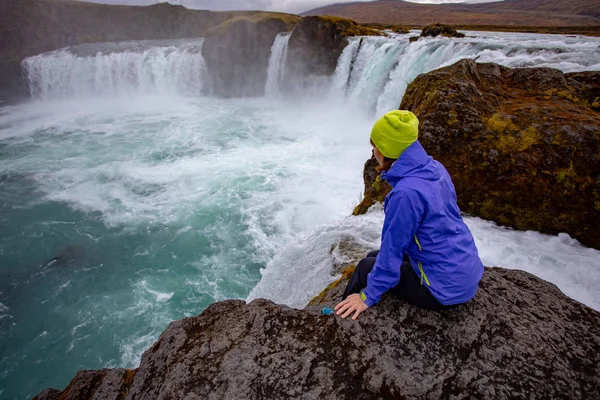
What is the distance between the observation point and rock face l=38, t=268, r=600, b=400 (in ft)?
7.81

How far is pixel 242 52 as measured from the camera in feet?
116

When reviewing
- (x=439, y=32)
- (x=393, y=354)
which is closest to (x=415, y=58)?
(x=439, y=32)

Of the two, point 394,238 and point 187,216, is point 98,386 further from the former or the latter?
point 187,216

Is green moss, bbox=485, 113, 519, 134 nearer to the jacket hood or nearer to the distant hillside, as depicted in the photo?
the jacket hood

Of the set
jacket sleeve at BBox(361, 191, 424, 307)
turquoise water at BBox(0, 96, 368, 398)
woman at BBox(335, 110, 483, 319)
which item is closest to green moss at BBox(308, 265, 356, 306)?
jacket sleeve at BBox(361, 191, 424, 307)

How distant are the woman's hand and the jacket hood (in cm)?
122

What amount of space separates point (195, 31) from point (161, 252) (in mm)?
83795

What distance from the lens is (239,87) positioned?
120ft

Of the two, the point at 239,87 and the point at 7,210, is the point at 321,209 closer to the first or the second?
the point at 7,210

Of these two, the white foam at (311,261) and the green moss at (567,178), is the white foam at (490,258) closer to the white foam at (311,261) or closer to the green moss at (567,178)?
the white foam at (311,261)

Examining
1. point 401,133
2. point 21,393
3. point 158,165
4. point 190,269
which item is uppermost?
point 401,133

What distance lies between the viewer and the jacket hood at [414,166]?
101 inches

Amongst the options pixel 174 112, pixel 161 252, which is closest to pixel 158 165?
pixel 161 252

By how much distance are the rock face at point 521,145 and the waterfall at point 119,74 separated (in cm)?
3656
